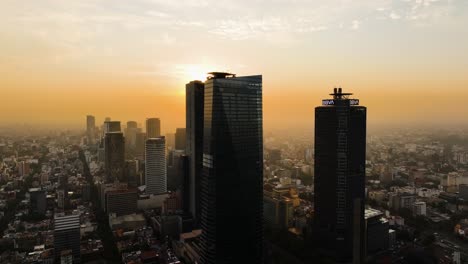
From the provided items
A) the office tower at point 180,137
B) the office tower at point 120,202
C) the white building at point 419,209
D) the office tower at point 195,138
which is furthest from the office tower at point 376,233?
the office tower at point 180,137

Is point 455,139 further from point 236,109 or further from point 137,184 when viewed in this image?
point 137,184

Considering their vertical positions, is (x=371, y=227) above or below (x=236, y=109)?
below

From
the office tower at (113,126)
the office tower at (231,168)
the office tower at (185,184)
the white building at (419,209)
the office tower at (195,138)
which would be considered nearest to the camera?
the office tower at (231,168)

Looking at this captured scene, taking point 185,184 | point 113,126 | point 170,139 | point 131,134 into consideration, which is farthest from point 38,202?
point 170,139

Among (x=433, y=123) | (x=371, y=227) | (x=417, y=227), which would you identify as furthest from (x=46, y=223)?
(x=433, y=123)

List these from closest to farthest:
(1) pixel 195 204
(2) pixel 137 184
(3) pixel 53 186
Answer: (1) pixel 195 204
(3) pixel 53 186
(2) pixel 137 184

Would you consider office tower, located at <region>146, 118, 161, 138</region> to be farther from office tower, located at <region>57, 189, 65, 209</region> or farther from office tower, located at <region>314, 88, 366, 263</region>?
office tower, located at <region>314, 88, 366, 263</region>

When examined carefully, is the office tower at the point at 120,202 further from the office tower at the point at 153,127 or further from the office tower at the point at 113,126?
the office tower at the point at 153,127

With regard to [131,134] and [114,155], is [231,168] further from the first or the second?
[131,134]
